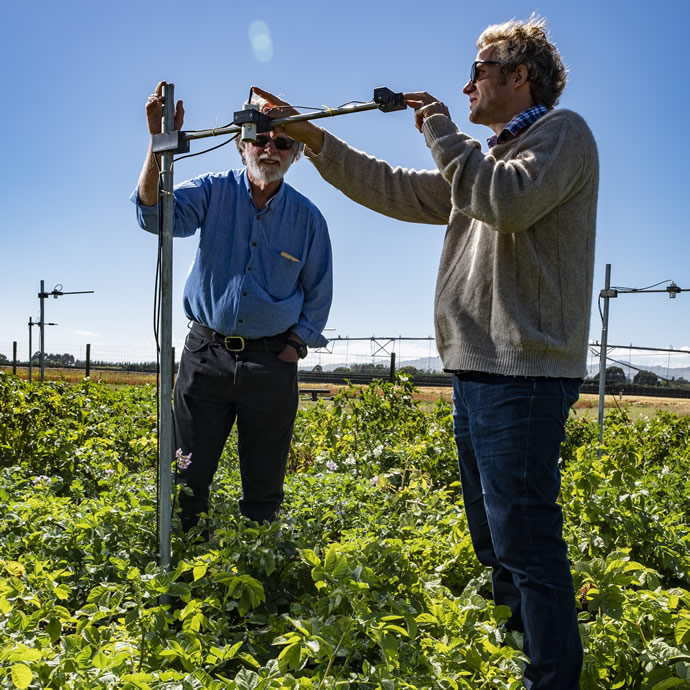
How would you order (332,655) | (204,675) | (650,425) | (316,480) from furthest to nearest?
(650,425), (316,480), (332,655), (204,675)

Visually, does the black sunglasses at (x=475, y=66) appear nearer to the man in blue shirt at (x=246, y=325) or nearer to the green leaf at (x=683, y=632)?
the man in blue shirt at (x=246, y=325)

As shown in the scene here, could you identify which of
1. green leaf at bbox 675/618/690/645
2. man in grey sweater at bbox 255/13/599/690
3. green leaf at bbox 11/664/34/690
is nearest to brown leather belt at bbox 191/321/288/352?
man in grey sweater at bbox 255/13/599/690

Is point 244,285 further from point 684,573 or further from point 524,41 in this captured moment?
point 684,573

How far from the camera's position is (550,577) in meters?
1.78

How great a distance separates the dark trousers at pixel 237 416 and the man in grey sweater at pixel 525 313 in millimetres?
1080

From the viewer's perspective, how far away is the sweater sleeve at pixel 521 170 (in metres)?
1.72

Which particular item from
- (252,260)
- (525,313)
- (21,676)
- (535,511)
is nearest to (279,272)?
(252,260)

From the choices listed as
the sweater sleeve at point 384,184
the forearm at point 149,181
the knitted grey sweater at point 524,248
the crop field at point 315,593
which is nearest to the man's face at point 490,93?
the knitted grey sweater at point 524,248

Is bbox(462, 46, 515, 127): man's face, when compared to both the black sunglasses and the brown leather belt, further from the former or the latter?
the brown leather belt

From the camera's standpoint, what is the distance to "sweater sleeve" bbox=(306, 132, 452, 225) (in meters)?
2.22

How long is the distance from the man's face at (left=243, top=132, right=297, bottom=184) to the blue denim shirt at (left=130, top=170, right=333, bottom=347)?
93 millimetres

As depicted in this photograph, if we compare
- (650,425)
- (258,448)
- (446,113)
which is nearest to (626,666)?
(258,448)

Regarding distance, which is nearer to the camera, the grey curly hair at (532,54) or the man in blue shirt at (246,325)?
the grey curly hair at (532,54)

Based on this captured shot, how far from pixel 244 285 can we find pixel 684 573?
2298 millimetres
